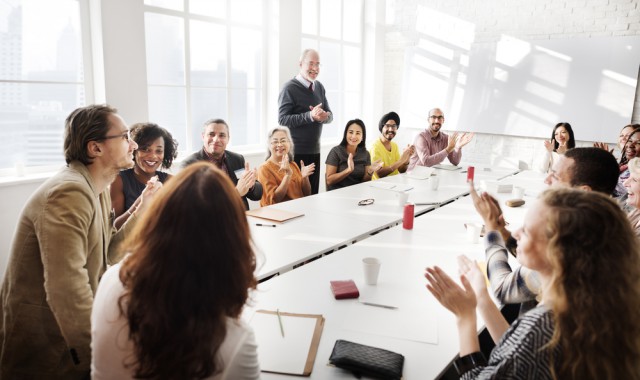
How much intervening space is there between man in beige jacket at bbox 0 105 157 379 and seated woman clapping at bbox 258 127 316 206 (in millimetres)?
1875

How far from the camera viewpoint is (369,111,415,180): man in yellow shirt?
460 cm

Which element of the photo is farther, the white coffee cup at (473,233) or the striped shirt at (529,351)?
the white coffee cup at (473,233)

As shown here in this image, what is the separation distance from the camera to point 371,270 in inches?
72.5

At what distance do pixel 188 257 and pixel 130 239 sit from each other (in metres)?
0.17

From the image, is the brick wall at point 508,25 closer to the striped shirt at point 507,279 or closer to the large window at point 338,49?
the large window at point 338,49

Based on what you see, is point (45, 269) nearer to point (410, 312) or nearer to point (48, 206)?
point (48, 206)

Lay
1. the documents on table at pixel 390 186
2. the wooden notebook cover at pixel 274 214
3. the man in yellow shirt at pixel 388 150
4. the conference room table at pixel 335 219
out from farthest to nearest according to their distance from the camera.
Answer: the man in yellow shirt at pixel 388 150 < the documents on table at pixel 390 186 < the wooden notebook cover at pixel 274 214 < the conference room table at pixel 335 219

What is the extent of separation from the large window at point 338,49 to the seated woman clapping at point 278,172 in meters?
2.80

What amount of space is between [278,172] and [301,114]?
1.07 meters

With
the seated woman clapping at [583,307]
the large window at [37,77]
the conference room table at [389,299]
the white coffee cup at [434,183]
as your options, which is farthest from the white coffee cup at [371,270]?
the large window at [37,77]

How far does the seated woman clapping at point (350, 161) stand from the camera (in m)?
4.17

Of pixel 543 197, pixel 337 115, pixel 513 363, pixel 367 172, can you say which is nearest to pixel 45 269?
pixel 513 363

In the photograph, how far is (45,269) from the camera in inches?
55.9

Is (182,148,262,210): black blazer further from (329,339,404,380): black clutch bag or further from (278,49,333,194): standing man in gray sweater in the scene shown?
(329,339,404,380): black clutch bag
